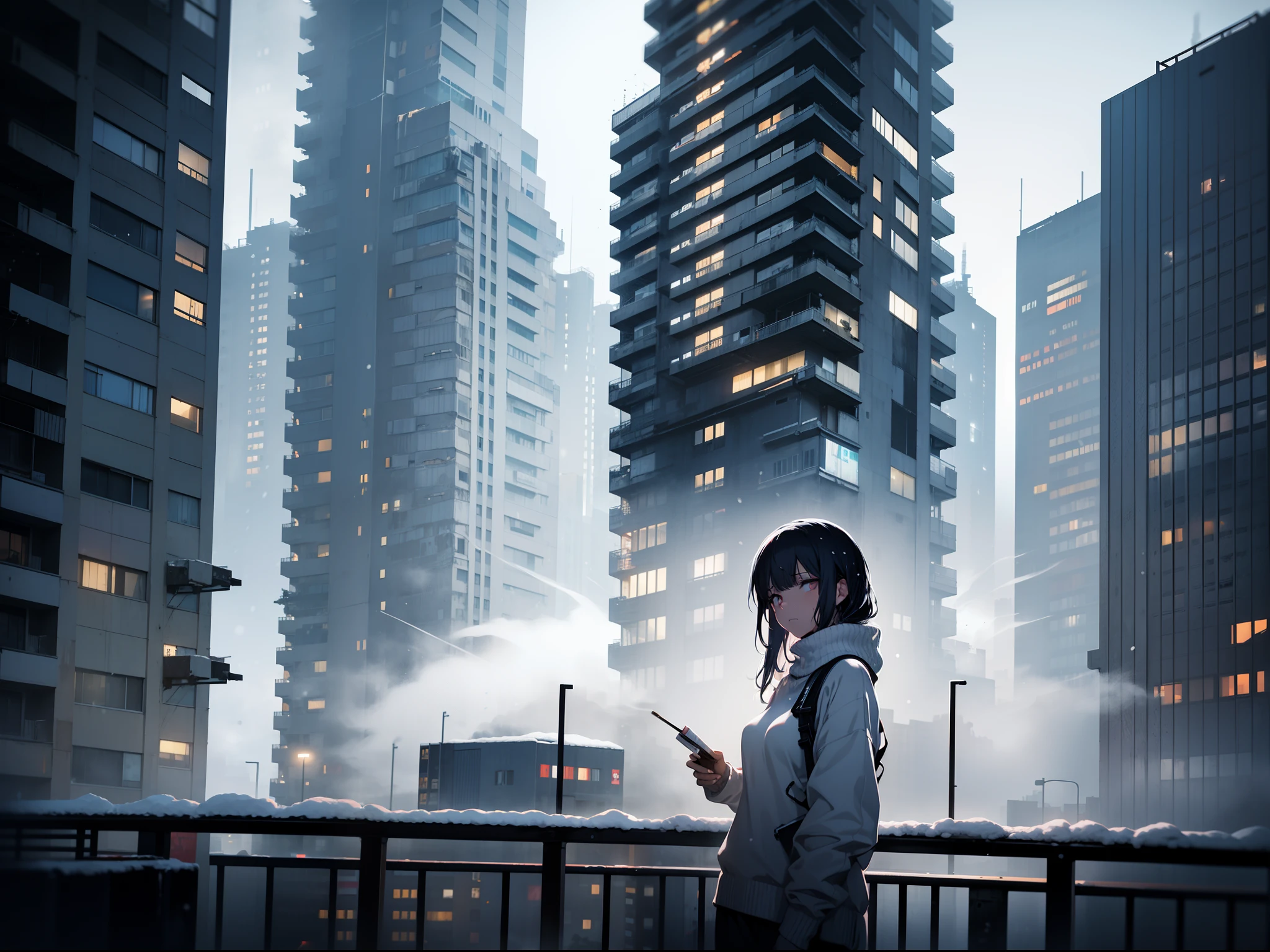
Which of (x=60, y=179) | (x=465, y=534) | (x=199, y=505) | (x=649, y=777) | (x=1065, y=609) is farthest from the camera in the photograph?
(x=1065, y=609)

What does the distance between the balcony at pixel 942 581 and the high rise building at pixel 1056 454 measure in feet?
182

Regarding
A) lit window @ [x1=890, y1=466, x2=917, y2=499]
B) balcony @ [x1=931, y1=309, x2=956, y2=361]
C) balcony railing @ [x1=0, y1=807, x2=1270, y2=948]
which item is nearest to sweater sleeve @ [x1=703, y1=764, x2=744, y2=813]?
balcony railing @ [x1=0, y1=807, x2=1270, y2=948]

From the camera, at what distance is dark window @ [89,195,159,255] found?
30.8 m

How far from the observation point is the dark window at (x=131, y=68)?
3080 centimetres

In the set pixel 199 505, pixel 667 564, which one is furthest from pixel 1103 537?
pixel 199 505

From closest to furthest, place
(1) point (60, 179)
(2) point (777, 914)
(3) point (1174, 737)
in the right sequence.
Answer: (2) point (777, 914) → (1) point (60, 179) → (3) point (1174, 737)

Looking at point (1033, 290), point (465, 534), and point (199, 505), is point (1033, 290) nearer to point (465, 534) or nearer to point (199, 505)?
point (465, 534)

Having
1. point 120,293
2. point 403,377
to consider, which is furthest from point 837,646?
point 403,377

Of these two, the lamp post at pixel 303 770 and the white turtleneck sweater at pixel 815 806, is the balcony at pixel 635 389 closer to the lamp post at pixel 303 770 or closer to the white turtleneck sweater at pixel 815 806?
the lamp post at pixel 303 770

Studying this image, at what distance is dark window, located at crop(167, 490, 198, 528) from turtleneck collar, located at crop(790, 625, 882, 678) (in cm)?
3301

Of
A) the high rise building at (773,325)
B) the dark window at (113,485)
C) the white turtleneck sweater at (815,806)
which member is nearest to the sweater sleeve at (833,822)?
the white turtleneck sweater at (815,806)

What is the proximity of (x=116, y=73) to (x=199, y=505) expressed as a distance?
40.8 feet

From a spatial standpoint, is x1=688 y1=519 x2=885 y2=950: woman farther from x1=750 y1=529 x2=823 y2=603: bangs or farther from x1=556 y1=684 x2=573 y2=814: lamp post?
x1=556 y1=684 x2=573 y2=814: lamp post

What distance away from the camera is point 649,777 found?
71438 mm
